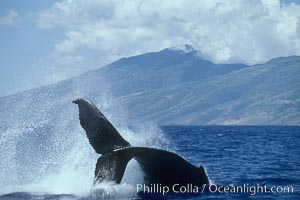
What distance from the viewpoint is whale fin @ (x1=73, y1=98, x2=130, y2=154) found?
17.8m

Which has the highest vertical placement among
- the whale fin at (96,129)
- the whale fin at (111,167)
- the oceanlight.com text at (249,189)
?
the whale fin at (96,129)

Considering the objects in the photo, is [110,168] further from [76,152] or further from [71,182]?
[76,152]

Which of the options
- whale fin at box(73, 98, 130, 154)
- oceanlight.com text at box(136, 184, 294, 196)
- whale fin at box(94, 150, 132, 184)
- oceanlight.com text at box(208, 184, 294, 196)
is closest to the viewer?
whale fin at box(94, 150, 132, 184)

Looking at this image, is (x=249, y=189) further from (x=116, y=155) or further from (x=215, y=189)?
(x=116, y=155)

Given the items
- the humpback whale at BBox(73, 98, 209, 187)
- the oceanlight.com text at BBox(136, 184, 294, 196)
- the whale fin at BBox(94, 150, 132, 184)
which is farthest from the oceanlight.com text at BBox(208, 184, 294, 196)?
the whale fin at BBox(94, 150, 132, 184)

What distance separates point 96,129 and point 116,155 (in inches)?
54.3

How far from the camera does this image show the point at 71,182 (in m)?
22.9

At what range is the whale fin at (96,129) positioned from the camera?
58.3 ft

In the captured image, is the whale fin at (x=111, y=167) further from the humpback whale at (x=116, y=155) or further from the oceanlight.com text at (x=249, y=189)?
the oceanlight.com text at (x=249, y=189)

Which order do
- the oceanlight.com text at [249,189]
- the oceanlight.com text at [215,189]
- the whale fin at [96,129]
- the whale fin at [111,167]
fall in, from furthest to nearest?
the oceanlight.com text at [249,189], the oceanlight.com text at [215,189], the whale fin at [96,129], the whale fin at [111,167]

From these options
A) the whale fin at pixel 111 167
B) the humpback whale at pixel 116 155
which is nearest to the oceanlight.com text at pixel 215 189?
the humpback whale at pixel 116 155

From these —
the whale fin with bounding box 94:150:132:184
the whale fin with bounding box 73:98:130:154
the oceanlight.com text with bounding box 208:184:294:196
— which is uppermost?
the whale fin with bounding box 73:98:130:154

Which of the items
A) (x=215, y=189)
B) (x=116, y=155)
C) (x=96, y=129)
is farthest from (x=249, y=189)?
(x=96, y=129)

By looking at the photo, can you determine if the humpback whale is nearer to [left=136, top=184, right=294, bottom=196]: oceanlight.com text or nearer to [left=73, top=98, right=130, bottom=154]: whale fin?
[left=73, top=98, right=130, bottom=154]: whale fin
